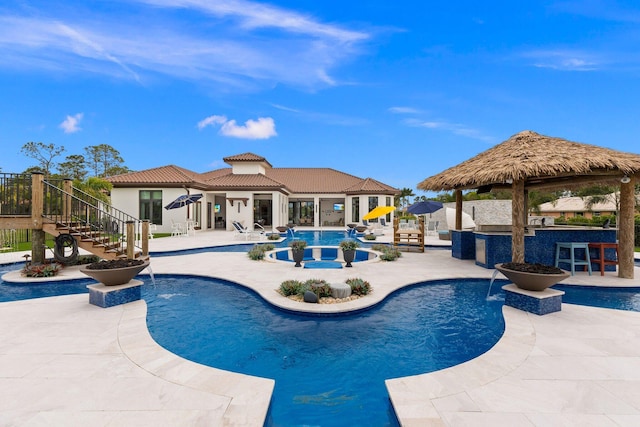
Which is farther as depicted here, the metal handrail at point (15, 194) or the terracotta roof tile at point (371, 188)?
the terracotta roof tile at point (371, 188)

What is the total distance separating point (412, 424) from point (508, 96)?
62.2 feet

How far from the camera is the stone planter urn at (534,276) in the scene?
5.45 meters

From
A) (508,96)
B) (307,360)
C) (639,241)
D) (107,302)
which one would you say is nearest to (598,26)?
(508,96)

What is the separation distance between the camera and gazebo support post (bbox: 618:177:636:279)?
26.7 feet

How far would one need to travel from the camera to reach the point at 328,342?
15.5 ft

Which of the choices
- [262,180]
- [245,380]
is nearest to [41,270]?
[245,380]

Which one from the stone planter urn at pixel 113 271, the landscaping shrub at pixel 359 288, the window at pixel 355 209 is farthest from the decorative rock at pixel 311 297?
the window at pixel 355 209

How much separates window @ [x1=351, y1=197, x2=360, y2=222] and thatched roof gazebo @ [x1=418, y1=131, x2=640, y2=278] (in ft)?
59.3

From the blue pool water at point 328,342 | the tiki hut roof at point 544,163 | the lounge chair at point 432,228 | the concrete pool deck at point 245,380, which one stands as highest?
the tiki hut roof at point 544,163

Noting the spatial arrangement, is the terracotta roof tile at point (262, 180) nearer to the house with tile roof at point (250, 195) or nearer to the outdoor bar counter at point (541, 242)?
the house with tile roof at point (250, 195)

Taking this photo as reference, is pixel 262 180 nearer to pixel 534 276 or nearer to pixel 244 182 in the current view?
pixel 244 182

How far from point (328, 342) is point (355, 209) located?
23.9 metres

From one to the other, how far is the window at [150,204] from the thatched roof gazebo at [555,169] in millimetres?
20737

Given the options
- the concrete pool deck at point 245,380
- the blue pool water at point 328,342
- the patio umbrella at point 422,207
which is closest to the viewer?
the concrete pool deck at point 245,380
